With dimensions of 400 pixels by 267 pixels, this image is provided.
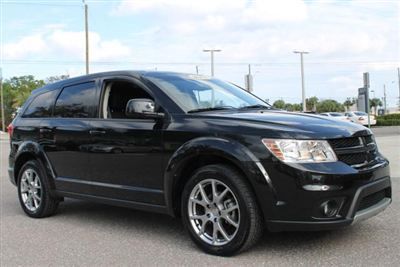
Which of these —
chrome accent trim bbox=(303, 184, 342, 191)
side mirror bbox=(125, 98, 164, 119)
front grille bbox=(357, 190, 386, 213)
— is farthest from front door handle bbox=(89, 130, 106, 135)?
front grille bbox=(357, 190, 386, 213)

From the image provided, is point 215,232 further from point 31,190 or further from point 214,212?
point 31,190

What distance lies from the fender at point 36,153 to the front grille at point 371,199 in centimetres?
371

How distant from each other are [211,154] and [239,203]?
513mm

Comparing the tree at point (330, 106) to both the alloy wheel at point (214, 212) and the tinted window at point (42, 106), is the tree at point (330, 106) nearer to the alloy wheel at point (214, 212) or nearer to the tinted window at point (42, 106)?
the tinted window at point (42, 106)

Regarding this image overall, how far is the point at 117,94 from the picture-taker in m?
5.87

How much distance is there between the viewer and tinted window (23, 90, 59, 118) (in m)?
6.70

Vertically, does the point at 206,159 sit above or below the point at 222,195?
above

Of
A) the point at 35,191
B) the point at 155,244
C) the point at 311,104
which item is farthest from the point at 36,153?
the point at 311,104

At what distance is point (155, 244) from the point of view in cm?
512

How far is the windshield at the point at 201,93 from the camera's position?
5.24 meters

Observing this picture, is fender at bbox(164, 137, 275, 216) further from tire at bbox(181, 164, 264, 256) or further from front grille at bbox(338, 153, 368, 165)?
front grille at bbox(338, 153, 368, 165)

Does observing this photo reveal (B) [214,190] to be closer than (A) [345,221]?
No

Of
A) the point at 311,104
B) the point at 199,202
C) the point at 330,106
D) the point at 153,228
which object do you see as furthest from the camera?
the point at 330,106

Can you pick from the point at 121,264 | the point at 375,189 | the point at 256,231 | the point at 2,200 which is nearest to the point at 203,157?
the point at 256,231
